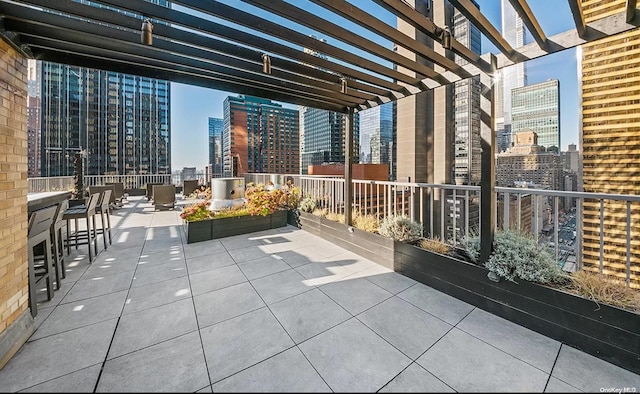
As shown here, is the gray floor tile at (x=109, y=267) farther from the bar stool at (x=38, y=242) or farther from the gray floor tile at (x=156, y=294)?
the gray floor tile at (x=156, y=294)

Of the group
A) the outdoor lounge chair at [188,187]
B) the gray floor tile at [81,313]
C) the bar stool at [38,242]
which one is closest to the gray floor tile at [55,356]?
the gray floor tile at [81,313]

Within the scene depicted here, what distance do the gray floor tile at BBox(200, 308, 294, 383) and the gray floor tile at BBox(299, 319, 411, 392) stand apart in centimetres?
27

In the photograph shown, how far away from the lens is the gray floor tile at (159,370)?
4.93 ft

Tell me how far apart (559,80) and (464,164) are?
8.03ft

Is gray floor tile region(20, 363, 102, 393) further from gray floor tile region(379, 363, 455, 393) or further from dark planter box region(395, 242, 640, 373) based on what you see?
dark planter box region(395, 242, 640, 373)

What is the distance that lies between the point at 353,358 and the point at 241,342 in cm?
92

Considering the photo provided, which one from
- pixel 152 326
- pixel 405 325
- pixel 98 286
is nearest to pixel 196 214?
pixel 98 286

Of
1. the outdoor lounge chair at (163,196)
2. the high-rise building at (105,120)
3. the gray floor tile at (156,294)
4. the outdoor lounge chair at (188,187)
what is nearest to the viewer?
the gray floor tile at (156,294)

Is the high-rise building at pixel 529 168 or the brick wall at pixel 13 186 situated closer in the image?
the brick wall at pixel 13 186

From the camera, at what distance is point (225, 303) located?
2.52 m

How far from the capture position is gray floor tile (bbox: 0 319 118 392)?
1552 mm

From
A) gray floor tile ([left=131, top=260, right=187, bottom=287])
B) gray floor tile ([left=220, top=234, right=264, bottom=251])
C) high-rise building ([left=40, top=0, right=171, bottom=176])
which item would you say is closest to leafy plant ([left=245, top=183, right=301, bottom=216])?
gray floor tile ([left=220, top=234, right=264, bottom=251])

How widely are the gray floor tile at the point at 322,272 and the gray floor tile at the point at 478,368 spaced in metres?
1.47

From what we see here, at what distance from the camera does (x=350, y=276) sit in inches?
127
